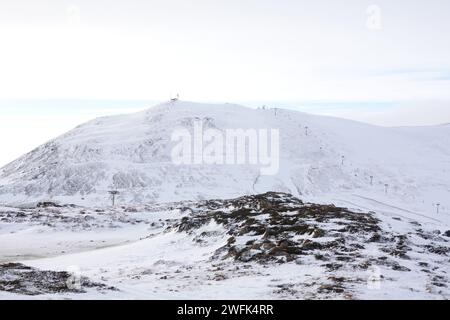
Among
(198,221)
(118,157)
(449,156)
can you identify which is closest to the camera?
(198,221)

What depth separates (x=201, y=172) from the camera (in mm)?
155125

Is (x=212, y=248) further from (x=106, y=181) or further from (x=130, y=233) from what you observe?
(x=106, y=181)

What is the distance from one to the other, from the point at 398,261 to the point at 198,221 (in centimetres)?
1676

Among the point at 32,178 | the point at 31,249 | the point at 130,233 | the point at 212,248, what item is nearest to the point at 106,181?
the point at 32,178

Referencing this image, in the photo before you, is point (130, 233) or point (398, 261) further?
point (130, 233)

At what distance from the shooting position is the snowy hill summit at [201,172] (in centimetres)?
13738

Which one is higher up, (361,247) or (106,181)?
(361,247)

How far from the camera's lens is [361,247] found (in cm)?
2389

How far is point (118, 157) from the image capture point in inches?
6678

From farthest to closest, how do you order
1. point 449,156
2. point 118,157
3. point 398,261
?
point 449,156 → point 118,157 → point 398,261

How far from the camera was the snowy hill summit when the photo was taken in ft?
451

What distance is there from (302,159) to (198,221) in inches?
5685
